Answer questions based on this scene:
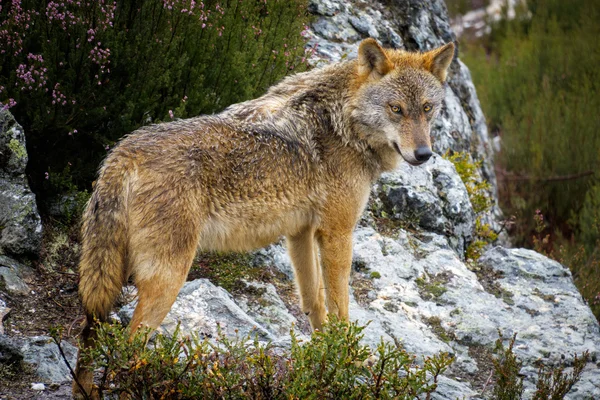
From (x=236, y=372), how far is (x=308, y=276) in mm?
1581

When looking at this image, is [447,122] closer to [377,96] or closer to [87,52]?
[377,96]

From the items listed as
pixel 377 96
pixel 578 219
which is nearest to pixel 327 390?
pixel 377 96

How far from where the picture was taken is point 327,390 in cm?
358

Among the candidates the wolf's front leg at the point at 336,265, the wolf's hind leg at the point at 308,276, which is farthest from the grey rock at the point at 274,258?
the wolf's front leg at the point at 336,265

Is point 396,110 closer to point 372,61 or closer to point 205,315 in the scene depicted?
point 372,61

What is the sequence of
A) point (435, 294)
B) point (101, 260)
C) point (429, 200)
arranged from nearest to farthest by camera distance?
point (101, 260)
point (435, 294)
point (429, 200)

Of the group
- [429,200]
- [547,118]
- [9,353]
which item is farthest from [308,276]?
[547,118]

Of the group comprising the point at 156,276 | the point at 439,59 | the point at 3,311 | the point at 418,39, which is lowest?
the point at 3,311

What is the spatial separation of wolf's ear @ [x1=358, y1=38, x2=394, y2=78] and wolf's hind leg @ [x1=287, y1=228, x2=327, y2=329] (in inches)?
51.2

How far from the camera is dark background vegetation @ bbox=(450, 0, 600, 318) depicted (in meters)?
9.95

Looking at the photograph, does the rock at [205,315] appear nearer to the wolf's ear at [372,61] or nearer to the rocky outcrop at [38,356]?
the rocky outcrop at [38,356]

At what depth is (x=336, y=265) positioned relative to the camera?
4.85m

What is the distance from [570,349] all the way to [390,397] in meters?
3.14

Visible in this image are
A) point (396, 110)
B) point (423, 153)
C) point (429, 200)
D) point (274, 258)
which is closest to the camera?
point (423, 153)
